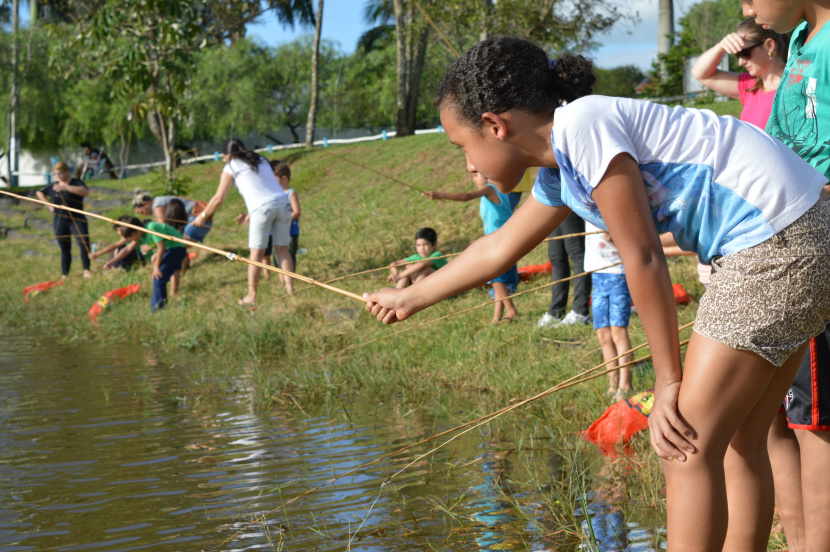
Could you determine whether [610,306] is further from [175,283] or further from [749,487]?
[175,283]

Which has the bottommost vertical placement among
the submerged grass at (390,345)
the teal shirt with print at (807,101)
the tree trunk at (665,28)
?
the submerged grass at (390,345)

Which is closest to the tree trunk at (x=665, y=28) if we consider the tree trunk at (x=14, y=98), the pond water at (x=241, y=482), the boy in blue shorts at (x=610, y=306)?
the boy in blue shorts at (x=610, y=306)

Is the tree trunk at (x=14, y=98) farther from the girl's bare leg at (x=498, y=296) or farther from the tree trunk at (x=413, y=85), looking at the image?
the girl's bare leg at (x=498, y=296)

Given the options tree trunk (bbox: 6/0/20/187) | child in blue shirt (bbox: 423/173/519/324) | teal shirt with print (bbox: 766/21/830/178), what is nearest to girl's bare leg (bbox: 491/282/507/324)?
child in blue shirt (bbox: 423/173/519/324)

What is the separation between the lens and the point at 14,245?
1569 cm

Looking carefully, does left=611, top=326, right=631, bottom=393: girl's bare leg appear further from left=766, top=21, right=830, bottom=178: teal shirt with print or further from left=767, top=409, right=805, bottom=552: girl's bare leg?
left=766, top=21, right=830, bottom=178: teal shirt with print

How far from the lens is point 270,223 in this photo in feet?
26.7

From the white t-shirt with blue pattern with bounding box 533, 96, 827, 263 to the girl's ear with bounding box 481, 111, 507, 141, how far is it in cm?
14

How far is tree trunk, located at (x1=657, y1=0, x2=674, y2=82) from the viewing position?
66.5 ft

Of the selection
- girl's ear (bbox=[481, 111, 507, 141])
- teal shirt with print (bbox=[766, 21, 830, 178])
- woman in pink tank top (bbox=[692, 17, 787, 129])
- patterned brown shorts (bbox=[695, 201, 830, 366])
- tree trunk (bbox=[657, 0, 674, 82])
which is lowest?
patterned brown shorts (bbox=[695, 201, 830, 366])

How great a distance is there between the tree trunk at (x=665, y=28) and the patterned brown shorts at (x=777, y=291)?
19.8 metres

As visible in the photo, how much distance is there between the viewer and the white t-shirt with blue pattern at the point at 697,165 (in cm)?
168

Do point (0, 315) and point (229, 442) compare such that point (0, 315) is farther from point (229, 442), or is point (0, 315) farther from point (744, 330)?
point (744, 330)

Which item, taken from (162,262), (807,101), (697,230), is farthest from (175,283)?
(697,230)
